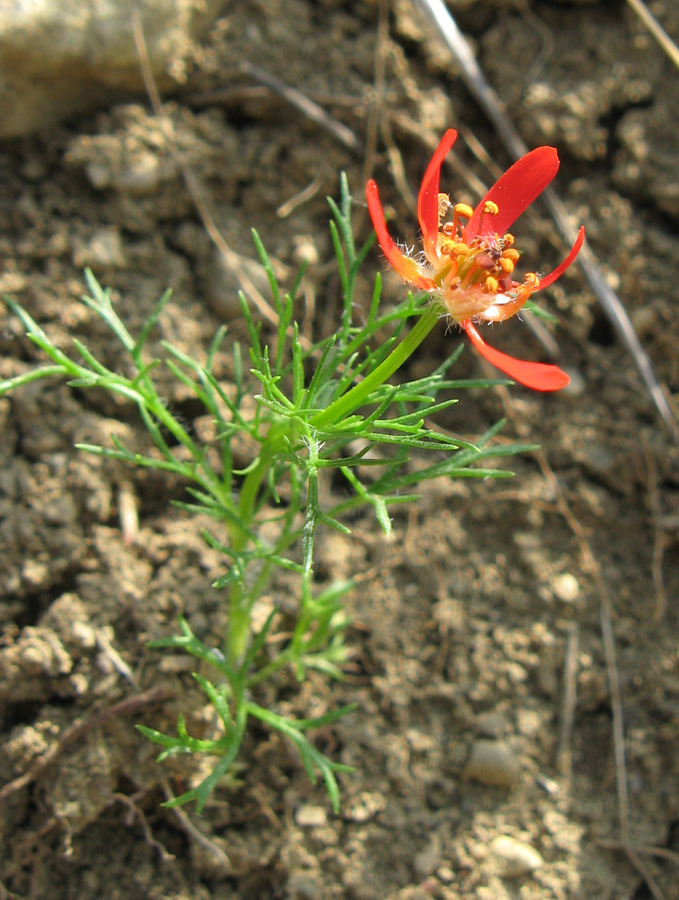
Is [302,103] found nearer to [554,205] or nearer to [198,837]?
[554,205]

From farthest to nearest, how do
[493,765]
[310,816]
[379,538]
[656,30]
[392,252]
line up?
[656,30] < [379,538] < [493,765] < [310,816] < [392,252]

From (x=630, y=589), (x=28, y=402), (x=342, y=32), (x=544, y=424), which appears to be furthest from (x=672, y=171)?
(x=28, y=402)

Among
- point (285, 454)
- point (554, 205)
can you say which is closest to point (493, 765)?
point (285, 454)

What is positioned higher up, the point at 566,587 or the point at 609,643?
the point at 566,587

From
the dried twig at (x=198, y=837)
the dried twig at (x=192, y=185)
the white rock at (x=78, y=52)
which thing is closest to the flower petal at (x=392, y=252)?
the dried twig at (x=192, y=185)

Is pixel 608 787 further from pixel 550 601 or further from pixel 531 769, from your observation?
pixel 550 601

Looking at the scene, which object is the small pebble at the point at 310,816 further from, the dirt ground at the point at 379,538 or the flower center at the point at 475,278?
the flower center at the point at 475,278
